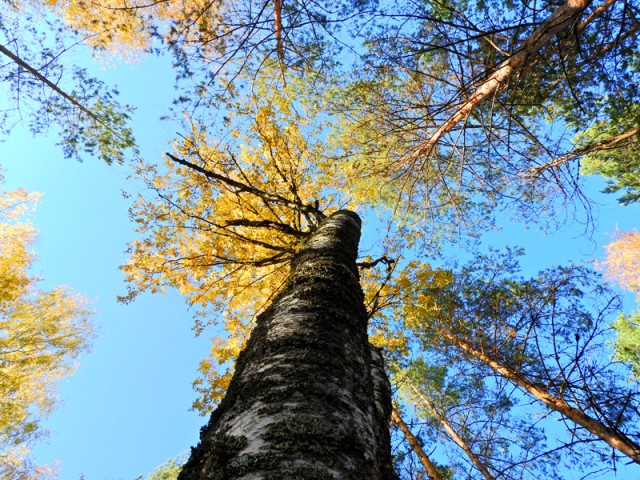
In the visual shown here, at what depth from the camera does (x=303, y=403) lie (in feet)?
3.54

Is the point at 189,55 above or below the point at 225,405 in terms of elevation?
above

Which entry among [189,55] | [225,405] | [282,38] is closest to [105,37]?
[189,55]

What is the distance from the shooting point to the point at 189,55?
13.4 feet

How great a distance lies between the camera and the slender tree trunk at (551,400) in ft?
12.5

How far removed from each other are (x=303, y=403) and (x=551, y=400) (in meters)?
4.68

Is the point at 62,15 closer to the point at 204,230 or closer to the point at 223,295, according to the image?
the point at 204,230

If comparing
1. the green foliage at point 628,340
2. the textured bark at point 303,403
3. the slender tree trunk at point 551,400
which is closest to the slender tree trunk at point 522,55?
the textured bark at point 303,403

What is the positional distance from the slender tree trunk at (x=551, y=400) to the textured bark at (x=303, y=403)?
207 cm

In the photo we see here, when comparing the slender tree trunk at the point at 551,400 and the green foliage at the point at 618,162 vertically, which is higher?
the green foliage at the point at 618,162

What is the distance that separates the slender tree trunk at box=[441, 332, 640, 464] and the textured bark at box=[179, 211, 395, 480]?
2075 millimetres

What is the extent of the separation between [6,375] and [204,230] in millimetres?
9482

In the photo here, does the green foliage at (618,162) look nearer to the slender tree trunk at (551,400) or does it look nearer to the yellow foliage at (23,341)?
the slender tree trunk at (551,400)

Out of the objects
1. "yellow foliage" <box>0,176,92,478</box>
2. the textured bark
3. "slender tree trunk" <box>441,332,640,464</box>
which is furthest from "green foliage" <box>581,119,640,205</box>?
"yellow foliage" <box>0,176,92,478</box>

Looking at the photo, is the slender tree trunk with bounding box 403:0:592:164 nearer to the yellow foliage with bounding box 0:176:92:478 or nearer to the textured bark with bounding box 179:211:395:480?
the textured bark with bounding box 179:211:395:480
